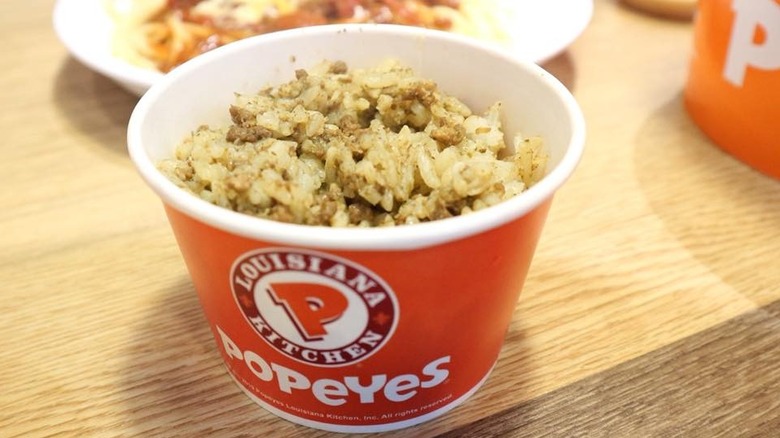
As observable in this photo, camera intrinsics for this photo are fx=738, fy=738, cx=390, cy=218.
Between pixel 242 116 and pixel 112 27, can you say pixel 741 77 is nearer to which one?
pixel 242 116

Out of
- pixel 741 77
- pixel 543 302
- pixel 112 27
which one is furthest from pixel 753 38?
pixel 112 27

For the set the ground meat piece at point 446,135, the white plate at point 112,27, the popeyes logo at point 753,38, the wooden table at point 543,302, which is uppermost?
the ground meat piece at point 446,135

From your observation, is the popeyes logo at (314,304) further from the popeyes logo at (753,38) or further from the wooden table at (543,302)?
the popeyes logo at (753,38)

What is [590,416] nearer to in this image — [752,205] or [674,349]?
[674,349]

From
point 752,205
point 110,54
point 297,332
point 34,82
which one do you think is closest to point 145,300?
point 297,332

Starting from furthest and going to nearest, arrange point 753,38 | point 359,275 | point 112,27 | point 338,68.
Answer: point 112,27 < point 753,38 < point 338,68 < point 359,275

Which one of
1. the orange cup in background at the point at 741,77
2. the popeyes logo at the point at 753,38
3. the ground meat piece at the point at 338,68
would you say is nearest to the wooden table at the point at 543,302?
the orange cup in background at the point at 741,77

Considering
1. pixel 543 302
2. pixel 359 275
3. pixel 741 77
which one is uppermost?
pixel 359 275
